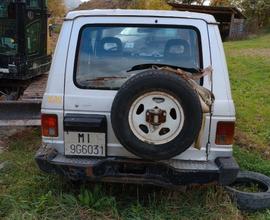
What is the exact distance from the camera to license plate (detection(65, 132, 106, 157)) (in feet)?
13.6

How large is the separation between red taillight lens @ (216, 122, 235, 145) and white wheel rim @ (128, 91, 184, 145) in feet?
1.67

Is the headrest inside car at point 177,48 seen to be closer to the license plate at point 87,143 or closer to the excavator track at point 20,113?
the license plate at point 87,143

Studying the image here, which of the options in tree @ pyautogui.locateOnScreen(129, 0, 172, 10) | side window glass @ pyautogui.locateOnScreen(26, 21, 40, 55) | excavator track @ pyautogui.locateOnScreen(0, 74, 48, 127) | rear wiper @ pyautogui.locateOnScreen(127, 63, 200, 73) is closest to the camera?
rear wiper @ pyautogui.locateOnScreen(127, 63, 200, 73)

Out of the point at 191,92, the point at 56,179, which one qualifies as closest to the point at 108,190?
the point at 56,179

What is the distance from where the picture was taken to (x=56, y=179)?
4914 millimetres

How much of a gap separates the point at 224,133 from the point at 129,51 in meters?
1.16

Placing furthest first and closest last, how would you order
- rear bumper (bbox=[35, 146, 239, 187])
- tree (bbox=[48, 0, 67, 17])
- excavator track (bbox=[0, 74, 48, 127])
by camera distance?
tree (bbox=[48, 0, 67, 17]), excavator track (bbox=[0, 74, 48, 127]), rear bumper (bbox=[35, 146, 239, 187])

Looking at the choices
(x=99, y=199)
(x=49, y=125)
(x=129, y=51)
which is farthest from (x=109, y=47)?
(x=99, y=199)

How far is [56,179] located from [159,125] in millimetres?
1623

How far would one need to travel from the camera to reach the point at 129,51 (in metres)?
4.31

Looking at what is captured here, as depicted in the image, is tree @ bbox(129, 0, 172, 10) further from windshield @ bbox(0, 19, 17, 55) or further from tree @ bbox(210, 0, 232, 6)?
tree @ bbox(210, 0, 232, 6)

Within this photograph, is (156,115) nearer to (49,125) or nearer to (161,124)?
(161,124)

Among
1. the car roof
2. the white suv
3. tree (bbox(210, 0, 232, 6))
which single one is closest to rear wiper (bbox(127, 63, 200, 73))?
the white suv

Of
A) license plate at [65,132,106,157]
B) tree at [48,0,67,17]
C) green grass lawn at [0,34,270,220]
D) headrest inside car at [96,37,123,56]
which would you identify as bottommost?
tree at [48,0,67,17]
